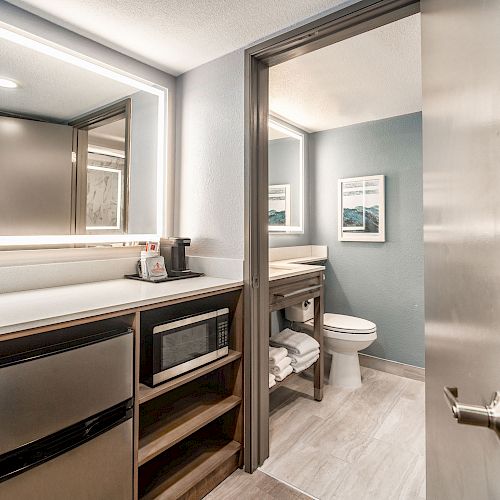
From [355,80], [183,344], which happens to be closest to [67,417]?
[183,344]

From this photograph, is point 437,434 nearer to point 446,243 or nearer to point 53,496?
point 446,243

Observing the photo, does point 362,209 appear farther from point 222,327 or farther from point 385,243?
point 222,327

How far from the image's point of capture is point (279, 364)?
2107 mm

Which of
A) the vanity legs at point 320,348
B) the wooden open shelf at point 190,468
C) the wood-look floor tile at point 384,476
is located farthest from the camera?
the vanity legs at point 320,348

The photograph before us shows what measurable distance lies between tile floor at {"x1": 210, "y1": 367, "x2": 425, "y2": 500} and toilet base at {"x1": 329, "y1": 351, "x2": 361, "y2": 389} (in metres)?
0.07

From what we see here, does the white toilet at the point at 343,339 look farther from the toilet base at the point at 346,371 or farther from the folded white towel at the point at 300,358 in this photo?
the folded white towel at the point at 300,358

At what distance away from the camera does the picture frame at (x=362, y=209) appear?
9.64 ft

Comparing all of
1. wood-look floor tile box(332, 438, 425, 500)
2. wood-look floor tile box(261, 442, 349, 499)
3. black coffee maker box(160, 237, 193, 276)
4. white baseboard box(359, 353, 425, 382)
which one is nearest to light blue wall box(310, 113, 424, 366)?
white baseboard box(359, 353, 425, 382)

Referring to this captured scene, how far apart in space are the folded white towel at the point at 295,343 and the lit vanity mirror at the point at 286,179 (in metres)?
1.00

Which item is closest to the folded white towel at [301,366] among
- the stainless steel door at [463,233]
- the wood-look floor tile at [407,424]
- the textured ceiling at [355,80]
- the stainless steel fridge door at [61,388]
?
the wood-look floor tile at [407,424]

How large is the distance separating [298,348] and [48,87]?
2064 mm

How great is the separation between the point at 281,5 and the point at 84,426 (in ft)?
5.98

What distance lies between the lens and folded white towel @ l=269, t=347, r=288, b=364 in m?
2.11

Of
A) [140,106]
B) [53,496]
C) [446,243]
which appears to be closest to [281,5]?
[140,106]
